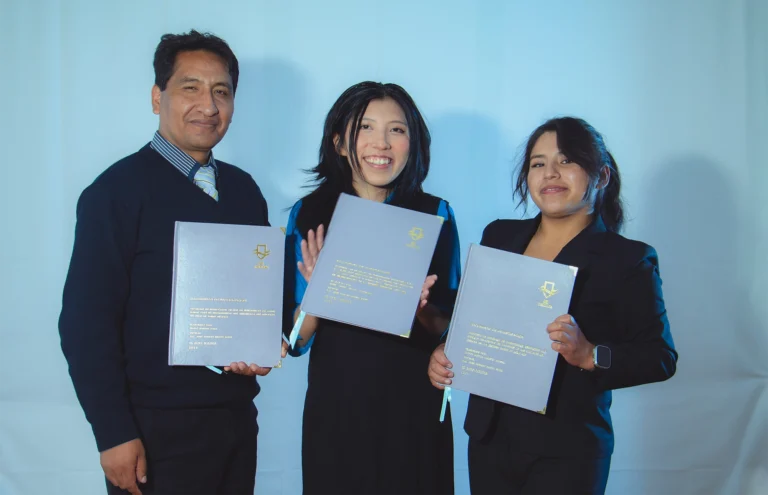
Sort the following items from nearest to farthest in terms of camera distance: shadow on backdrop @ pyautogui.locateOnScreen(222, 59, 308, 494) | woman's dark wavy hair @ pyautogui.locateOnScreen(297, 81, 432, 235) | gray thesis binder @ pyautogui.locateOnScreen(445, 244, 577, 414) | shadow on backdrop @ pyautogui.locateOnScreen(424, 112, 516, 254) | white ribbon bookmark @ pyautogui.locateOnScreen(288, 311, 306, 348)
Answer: gray thesis binder @ pyautogui.locateOnScreen(445, 244, 577, 414)
white ribbon bookmark @ pyautogui.locateOnScreen(288, 311, 306, 348)
woman's dark wavy hair @ pyautogui.locateOnScreen(297, 81, 432, 235)
shadow on backdrop @ pyautogui.locateOnScreen(222, 59, 308, 494)
shadow on backdrop @ pyautogui.locateOnScreen(424, 112, 516, 254)

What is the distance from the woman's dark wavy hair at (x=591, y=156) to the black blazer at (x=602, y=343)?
0.15 meters

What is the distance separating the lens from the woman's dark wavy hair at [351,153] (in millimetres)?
1717

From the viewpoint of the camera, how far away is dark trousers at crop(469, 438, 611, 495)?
1.44 m

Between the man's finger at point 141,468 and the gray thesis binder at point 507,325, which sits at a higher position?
the gray thesis binder at point 507,325

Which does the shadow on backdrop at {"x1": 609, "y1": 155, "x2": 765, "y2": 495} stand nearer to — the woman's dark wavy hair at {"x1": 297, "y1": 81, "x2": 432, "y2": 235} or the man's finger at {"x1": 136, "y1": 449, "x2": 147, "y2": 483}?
the woman's dark wavy hair at {"x1": 297, "y1": 81, "x2": 432, "y2": 235}

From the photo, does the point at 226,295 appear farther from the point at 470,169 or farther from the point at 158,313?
the point at 470,169

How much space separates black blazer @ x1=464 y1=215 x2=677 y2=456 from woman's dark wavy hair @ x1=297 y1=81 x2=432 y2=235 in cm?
51

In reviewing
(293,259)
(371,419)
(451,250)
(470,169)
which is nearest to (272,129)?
(470,169)

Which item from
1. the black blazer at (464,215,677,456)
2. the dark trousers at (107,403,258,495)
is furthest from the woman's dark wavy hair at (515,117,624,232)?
the dark trousers at (107,403,258,495)

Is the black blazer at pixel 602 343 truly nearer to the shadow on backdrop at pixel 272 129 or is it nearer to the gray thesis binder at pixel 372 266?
the gray thesis binder at pixel 372 266

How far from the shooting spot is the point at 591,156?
1549 millimetres

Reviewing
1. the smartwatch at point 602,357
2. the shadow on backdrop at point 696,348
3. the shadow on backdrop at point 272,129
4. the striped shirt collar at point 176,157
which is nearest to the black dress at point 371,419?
the smartwatch at point 602,357

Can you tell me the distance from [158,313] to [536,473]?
104cm

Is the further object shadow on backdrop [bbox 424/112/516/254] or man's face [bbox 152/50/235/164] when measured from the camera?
shadow on backdrop [bbox 424/112/516/254]
